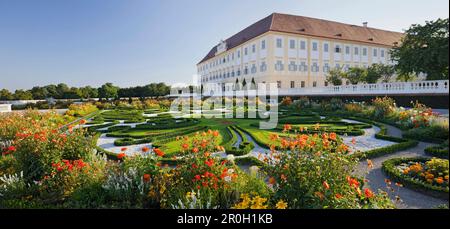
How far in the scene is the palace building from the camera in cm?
3553

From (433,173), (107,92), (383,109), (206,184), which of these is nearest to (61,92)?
(107,92)

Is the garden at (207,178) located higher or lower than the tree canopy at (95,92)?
lower

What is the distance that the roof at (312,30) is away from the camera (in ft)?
119

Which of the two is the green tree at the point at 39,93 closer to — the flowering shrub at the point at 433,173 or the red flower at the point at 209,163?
the red flower at the point at 209,163

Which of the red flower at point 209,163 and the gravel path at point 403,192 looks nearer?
the red flower at point 209,163

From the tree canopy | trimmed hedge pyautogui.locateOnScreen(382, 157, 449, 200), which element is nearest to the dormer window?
the tree canopy

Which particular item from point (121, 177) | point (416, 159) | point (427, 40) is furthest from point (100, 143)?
point (427, 40)

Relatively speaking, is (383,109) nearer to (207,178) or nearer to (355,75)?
(207,178)

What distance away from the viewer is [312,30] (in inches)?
1489

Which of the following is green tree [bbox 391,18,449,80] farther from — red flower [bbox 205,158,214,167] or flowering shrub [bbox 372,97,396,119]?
red flower [bbox 205,158,214,167]

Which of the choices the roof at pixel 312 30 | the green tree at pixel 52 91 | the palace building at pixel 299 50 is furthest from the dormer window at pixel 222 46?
the green tree at pixel 52 91

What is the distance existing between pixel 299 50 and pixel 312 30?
14.0 ft
